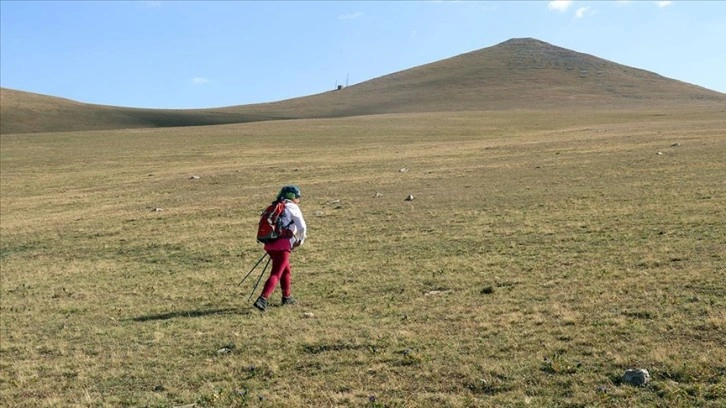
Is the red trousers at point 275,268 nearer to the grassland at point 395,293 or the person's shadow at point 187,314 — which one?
the grassland at point 395,293

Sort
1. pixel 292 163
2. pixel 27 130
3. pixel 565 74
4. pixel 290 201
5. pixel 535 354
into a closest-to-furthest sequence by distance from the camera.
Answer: pixel 535 354, pixel 290 201, pixel 292 163, pixel 27 130, pixel 565 74

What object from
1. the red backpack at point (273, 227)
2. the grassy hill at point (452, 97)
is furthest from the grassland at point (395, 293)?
the grassy hill at point (452, 97)

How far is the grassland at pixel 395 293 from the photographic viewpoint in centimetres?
891

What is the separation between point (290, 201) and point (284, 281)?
62.0 inches

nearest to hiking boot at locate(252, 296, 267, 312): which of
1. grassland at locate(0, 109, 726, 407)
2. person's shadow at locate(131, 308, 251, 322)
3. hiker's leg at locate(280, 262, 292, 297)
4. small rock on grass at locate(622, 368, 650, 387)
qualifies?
grassland at locate(0, 109, 726, 407)

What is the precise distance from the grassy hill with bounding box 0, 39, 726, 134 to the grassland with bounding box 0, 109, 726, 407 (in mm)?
89004

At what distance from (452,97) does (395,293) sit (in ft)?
451

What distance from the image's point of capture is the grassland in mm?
8906

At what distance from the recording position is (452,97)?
148500mm

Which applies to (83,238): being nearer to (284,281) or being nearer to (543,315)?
(284,281)

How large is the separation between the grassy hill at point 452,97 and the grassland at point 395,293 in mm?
89004

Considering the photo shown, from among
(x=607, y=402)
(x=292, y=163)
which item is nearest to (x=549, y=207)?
(x=607, y=402)

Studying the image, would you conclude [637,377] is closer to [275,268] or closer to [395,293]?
[395,293]

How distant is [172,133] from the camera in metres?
83.7
